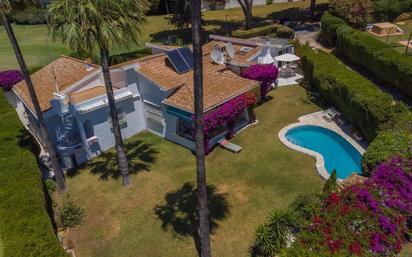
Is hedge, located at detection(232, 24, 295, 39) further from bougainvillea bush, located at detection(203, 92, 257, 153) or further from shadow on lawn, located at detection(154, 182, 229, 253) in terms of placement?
shadow on lawn, located at detection(154, 182, 229, 253)

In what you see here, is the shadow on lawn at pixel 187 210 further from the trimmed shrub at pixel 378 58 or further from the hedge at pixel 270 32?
the hedge at pixel 270 32

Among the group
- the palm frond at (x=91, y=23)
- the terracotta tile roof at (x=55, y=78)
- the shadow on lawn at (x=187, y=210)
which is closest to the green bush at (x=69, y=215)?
the shadow on lawn at (x=187, y=210)


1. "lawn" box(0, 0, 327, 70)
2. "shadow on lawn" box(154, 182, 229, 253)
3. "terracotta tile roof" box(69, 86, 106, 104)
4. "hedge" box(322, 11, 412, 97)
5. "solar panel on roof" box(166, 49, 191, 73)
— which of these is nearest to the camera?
"shadow on lawn" box(154, 182, 229, 253)

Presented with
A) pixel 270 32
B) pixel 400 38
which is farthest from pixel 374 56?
pixel 270 32

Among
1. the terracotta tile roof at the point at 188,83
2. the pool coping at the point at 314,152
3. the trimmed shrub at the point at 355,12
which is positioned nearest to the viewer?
the pool coping at the point at 314,152

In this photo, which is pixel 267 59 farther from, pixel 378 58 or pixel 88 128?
pixel 88 128

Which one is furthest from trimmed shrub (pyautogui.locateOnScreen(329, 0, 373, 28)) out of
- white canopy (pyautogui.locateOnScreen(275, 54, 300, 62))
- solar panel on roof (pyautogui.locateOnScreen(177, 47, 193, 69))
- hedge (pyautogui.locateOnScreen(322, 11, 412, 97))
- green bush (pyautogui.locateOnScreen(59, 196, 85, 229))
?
green bush (pyautogui.locateOnScreen(59, 196, 85, 229))
